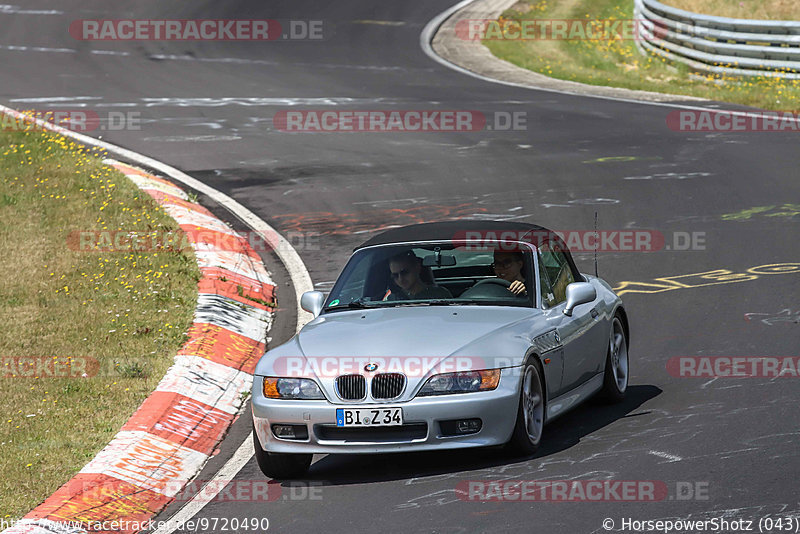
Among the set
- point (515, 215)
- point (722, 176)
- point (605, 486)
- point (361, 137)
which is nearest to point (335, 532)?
point (605, 486)

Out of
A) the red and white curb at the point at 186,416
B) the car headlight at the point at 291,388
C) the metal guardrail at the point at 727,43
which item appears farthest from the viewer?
the metal guardrail at the point at 727,43

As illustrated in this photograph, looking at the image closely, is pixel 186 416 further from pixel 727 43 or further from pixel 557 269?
pixel 727 43

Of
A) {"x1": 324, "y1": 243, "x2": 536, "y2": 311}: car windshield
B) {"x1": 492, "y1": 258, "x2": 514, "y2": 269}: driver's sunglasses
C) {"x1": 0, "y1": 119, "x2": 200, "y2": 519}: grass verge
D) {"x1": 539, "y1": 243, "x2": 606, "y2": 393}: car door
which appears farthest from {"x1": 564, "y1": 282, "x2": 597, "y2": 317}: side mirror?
{"x1": 0, "y1": 119, "x2": 200, "y2": 519}: grass verge

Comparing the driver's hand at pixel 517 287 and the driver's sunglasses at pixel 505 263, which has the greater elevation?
the driver's sunglasses at pixel 505 263

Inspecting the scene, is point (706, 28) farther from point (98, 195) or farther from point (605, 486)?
point (605, 486)

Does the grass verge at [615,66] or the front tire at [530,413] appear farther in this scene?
the grass verge at [615,66]

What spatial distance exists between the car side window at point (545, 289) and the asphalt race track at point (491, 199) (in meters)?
0.85

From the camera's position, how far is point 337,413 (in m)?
7.63

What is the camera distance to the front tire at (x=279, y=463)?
313 inches

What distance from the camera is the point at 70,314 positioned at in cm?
1196

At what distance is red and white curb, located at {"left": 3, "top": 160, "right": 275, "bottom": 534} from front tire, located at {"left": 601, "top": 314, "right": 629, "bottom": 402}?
9.25 feet

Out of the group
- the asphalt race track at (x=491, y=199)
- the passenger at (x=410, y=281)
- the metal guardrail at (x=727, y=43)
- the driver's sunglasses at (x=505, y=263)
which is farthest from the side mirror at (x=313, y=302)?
the metal guardrail at (x=727, y=43)

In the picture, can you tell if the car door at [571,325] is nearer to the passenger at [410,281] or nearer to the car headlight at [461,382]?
the passenger at [410,281]
